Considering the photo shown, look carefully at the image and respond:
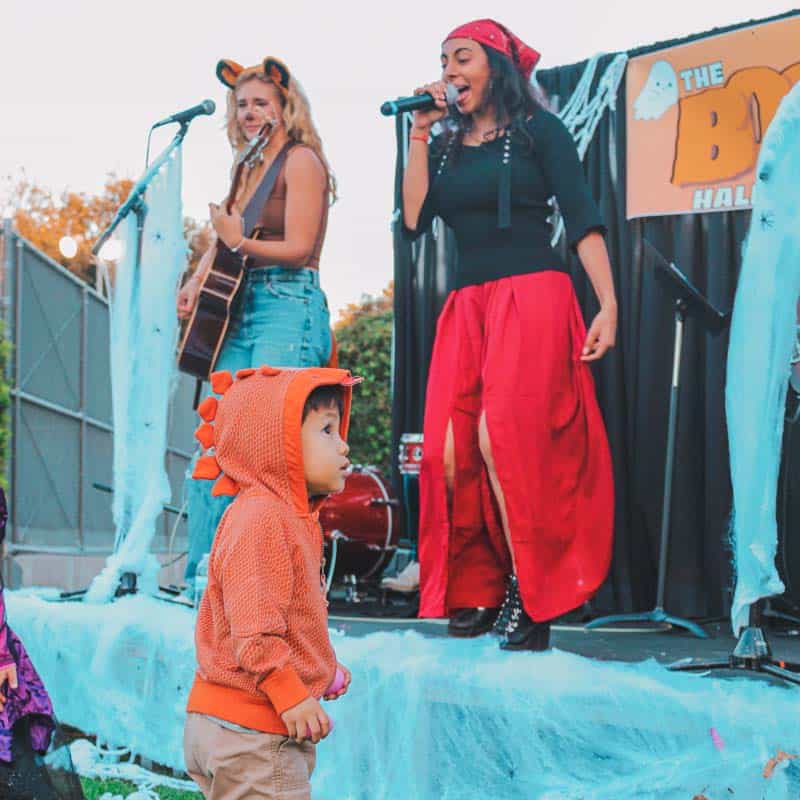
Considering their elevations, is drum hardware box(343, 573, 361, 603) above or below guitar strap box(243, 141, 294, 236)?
below

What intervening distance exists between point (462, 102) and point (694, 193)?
1825 millimetres

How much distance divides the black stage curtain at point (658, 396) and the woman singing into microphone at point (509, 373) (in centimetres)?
172

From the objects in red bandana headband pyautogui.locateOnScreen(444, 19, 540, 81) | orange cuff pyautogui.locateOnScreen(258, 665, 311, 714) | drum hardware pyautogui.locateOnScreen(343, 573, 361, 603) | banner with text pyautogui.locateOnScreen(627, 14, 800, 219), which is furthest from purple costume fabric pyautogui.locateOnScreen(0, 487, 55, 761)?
banner with text pyautogui.locateOnScreen(627, 14, 800, 219)

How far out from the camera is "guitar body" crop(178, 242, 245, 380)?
3.74m

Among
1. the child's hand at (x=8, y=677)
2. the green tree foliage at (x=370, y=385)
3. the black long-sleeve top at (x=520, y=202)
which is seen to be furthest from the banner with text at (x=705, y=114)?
the green tree foliage at (x=370, y=385)

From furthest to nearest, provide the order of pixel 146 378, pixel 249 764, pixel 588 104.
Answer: pixel 588 104 → pixel 146 378 → pixel 249 764

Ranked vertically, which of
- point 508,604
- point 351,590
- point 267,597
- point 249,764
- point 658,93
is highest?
point 658,93

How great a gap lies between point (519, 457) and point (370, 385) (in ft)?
46.4

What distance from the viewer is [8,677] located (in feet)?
9.62

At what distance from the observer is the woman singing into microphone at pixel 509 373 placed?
3.05 meters

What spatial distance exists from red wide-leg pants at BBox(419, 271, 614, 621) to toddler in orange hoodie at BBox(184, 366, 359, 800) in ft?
3.26

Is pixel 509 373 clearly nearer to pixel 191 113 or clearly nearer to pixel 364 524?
pixel 191 113

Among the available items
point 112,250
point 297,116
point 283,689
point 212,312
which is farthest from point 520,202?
point 283,689

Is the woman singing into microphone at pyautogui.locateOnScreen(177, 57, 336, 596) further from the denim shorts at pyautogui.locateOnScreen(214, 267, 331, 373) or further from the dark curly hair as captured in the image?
the dark curly hair
